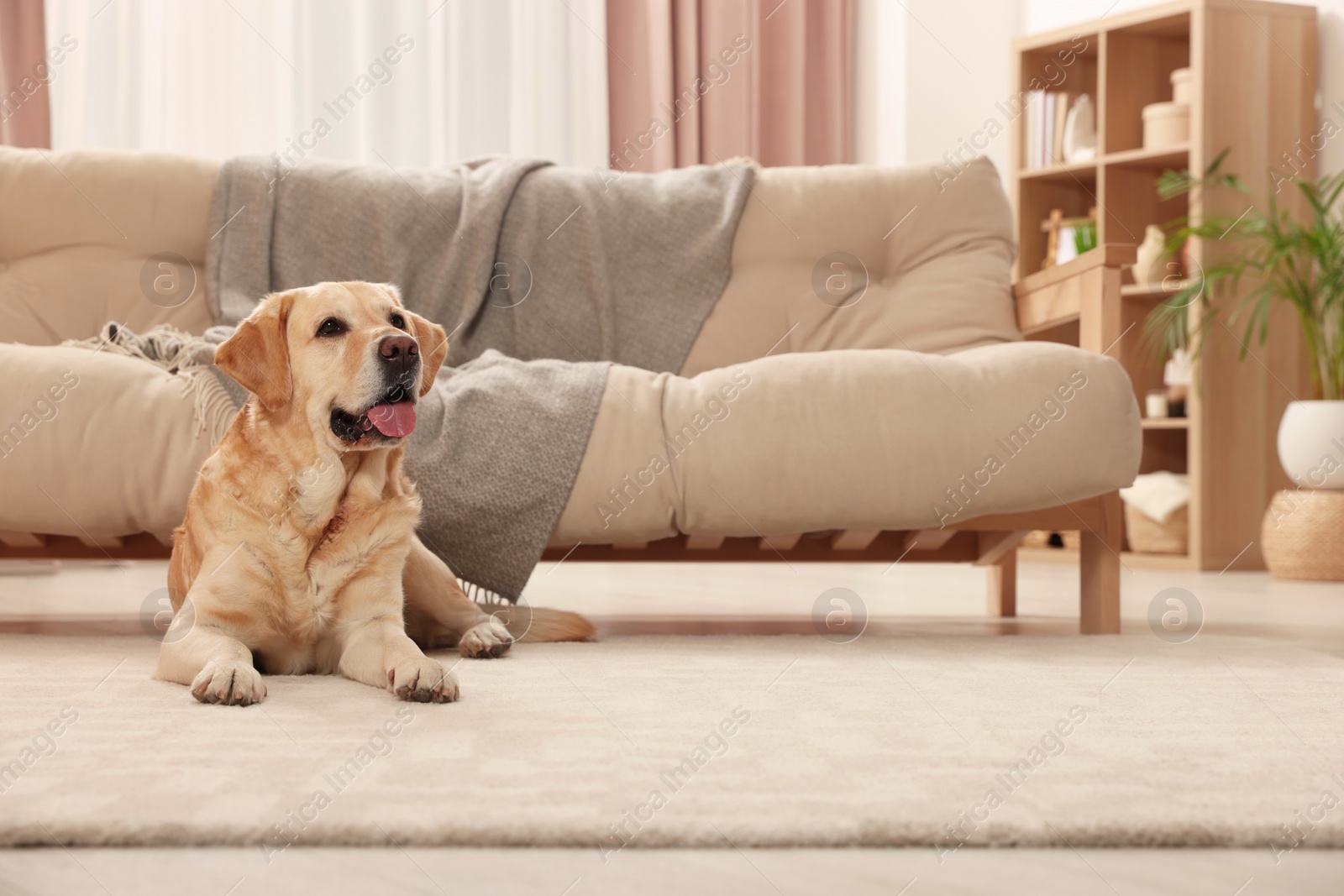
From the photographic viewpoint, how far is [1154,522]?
3.98m

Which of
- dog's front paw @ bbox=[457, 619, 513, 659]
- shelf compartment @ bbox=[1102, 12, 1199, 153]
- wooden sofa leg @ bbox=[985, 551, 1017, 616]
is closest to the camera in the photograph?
dog's front paw @ bbox=[457, 619, 513, 659]

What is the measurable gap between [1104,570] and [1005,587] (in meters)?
0.49

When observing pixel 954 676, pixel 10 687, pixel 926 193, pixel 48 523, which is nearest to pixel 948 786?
pixel 954 676

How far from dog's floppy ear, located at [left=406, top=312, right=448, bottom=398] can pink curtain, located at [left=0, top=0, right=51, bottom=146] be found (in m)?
2.69

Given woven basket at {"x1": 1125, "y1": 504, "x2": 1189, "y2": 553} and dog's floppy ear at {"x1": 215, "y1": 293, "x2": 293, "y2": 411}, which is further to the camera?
woven basket at {"x1": 1125, "y1": 504, "x2": 1189, "y2": 553}

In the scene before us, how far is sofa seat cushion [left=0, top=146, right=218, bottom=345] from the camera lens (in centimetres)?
236

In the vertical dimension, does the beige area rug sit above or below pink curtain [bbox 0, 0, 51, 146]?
below

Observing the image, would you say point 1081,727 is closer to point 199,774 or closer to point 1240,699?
point 1240,699

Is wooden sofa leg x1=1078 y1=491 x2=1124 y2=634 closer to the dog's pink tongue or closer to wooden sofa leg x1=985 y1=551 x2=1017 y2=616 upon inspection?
wooden sofa leg x1=985 y1=551 x2=1017 y2=616

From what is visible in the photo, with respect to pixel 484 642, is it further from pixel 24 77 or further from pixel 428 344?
pixel 24 77

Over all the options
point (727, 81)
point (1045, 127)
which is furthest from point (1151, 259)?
point (727, 81)

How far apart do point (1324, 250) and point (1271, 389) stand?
0.51 m

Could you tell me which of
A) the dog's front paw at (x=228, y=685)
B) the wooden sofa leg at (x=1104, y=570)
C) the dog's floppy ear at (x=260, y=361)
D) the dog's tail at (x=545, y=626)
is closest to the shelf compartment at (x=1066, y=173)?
the wooden sofa leg at (x=1104, y=570)

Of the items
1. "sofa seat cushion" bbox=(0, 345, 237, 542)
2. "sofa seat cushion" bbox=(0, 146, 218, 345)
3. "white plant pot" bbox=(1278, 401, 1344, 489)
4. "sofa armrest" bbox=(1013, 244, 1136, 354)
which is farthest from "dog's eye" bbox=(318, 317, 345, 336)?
"white plant pot" bbox=(1278, 401, 1344, 489)
